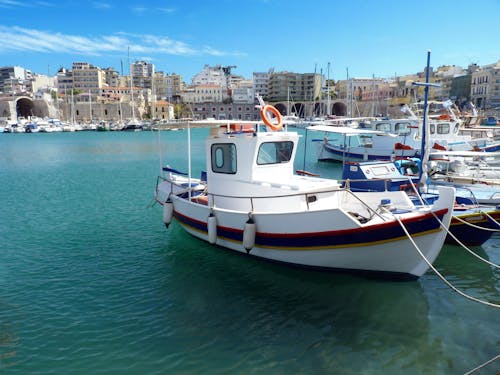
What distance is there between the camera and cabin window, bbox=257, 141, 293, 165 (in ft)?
33.6

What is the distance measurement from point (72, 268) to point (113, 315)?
3.27 m

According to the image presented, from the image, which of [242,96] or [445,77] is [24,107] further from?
[445,77]

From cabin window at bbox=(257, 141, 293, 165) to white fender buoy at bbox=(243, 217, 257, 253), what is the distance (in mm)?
1821

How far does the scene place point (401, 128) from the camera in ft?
97.5

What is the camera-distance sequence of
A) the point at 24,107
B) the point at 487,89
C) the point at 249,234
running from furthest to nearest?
the point at 24,107 → the point at 487,89 → the point at 249,234

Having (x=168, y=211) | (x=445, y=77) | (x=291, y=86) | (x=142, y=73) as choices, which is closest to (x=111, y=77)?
(x=142, y=73)

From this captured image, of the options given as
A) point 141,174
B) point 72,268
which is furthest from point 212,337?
point 141,174

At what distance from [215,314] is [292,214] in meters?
2.65

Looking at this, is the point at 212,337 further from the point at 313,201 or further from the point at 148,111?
the point at 148,111

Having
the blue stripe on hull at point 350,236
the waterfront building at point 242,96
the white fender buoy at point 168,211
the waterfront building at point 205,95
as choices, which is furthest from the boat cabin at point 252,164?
the waterfront building at point 205,95

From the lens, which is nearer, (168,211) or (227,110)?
(168,211)

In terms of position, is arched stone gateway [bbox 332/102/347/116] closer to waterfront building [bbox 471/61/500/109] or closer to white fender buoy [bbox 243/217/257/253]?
waterfront building [bbox 471/61/500/109]

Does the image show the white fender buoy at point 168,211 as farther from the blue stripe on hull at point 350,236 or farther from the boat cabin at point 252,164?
the blue stripe on hull at point 350,236

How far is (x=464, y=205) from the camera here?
11.6 m
